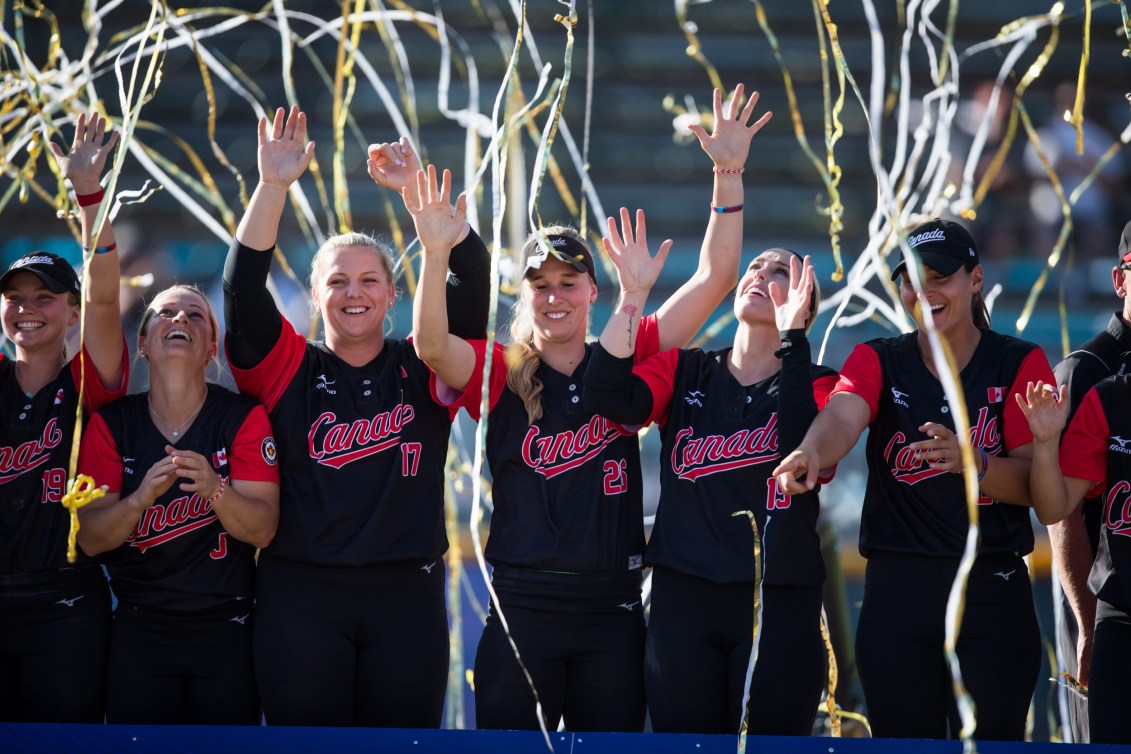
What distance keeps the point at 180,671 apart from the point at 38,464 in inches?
19.8

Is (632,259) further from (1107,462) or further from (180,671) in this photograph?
(180,671)

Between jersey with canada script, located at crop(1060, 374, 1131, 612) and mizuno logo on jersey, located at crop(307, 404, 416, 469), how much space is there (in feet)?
4.30

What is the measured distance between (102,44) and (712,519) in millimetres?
4155

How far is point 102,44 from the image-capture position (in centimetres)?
518

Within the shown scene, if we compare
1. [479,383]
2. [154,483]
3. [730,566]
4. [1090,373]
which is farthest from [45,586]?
[1090,373]

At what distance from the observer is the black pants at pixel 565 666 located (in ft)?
7.07

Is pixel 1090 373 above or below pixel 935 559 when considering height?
above

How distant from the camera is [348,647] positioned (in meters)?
2.19

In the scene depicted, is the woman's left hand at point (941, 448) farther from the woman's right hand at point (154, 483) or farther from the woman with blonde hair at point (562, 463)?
the woman's right hand at point (154, 483)

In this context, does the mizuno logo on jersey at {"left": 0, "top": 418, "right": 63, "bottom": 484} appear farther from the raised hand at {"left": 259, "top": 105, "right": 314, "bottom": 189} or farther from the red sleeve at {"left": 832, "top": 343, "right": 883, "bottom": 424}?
the red sleeve at {"left": 832, "top": 343, "right": 883, "bottom": 424}

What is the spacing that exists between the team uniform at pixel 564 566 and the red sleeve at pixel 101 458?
67cm

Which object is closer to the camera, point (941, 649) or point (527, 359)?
point (941, 649)

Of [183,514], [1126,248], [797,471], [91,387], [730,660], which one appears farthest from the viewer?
[1126,248]

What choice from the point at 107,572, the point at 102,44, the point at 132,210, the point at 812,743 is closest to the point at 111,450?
the point at 107,572
